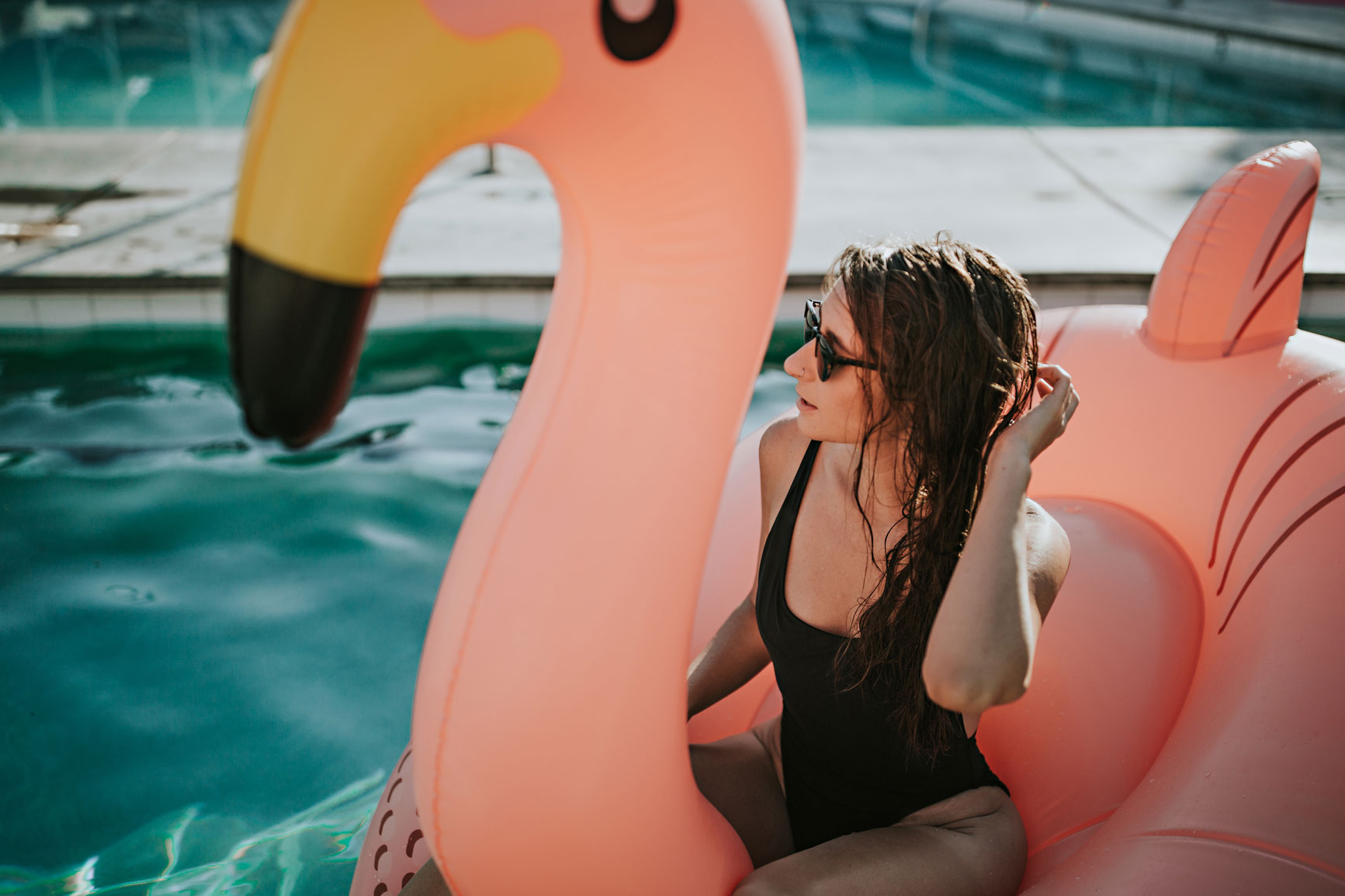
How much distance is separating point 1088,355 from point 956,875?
874 millimetres

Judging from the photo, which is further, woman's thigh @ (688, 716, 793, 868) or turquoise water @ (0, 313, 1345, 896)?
turquoise water @ (0, 313, 1345, 896)

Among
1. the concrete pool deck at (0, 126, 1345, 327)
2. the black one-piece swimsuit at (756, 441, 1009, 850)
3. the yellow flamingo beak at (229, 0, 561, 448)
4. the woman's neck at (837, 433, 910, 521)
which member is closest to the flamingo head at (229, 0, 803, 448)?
the yellow flamingo beak at (229, 0, 561, 448)

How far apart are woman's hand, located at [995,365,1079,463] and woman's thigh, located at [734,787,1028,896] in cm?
43

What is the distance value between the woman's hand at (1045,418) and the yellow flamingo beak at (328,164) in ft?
1.96

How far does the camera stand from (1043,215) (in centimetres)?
466

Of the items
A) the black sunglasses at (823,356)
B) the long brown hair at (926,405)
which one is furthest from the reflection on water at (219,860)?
the black sunglasses at (823,356)

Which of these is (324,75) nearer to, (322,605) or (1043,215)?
(322,605)

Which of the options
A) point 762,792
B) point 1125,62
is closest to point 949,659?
point 762,792

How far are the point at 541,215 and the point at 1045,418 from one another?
3.82 meters

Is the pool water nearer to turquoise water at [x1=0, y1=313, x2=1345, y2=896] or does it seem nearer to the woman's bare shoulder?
turquoise water at [x1=0, y1=313, x2=1345, y2=896]

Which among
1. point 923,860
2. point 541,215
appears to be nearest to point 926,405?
point 923,860

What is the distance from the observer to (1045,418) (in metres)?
1.10

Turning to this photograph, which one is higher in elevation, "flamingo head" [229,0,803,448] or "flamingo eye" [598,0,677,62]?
"flamingo eye" [598,0,677,62]

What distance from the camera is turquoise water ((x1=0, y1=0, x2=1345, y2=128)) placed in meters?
8.09
